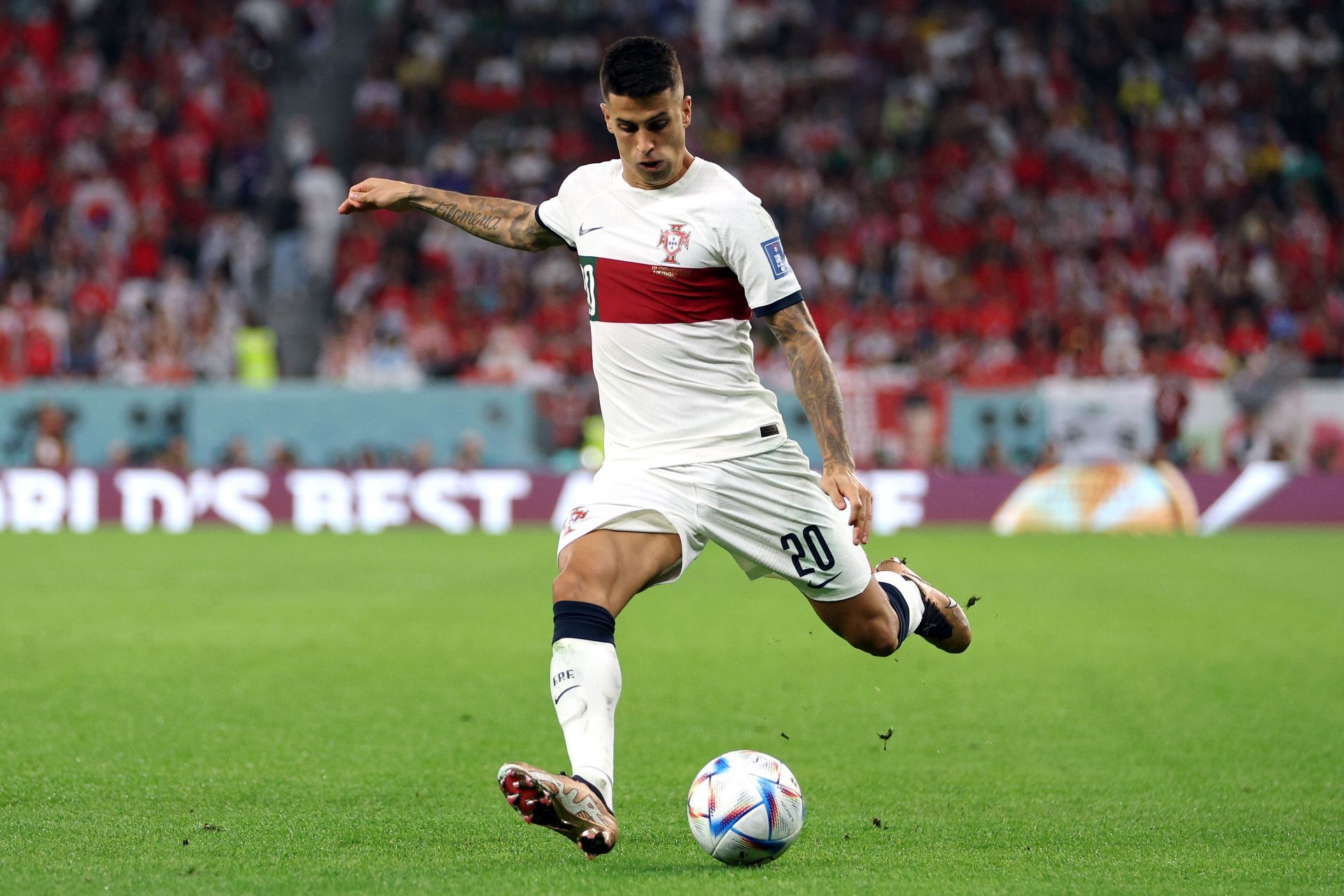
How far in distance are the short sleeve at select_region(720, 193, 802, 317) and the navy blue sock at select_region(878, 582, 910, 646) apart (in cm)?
120

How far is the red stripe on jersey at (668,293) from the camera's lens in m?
4.92

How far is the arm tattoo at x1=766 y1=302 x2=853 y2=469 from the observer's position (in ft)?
15.7

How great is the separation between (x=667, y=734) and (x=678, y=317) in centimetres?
229

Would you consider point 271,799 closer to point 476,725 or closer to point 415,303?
point 476,725

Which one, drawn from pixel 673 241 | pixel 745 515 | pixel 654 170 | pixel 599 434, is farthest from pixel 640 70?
pixel 599 434

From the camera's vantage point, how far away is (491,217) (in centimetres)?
540

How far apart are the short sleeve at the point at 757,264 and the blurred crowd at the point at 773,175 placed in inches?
504

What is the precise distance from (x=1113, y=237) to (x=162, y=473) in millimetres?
12177

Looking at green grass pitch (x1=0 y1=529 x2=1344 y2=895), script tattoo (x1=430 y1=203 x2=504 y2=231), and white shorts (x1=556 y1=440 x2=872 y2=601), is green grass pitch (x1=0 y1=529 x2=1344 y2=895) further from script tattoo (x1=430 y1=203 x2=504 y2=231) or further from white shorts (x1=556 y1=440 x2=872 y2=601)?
script tattoo (x1=430 y1=203 x2=504 y2=231)

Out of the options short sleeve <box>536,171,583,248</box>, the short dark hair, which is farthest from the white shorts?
the short dark hair

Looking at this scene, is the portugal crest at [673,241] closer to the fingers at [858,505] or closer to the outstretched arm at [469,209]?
the outstretched arm at [469,209]

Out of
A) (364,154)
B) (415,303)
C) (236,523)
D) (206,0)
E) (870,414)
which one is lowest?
(236,523)

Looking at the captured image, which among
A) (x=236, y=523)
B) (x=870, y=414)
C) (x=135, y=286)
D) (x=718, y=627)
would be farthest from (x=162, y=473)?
(x=718, y=627)

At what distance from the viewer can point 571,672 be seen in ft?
15.0
